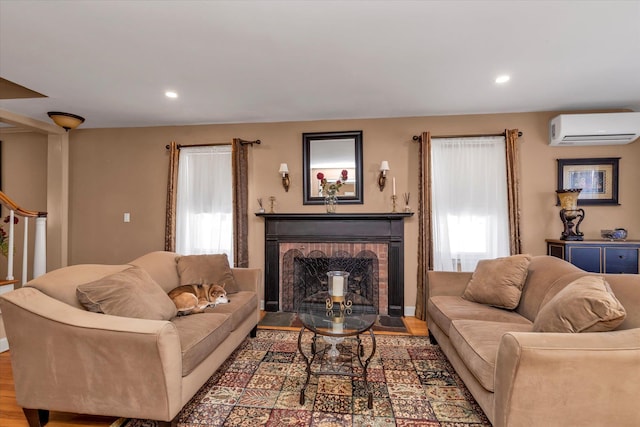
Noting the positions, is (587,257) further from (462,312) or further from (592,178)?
(462,312)

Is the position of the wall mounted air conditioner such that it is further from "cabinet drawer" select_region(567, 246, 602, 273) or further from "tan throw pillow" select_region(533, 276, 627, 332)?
"tan throw pillow" select_region(533, 276, 627, 332)

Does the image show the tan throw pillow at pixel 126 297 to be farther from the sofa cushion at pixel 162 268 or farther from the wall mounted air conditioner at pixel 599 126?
the wall mounted air conditioner at pixel 599 126

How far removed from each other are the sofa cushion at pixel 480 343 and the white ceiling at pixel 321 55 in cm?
197

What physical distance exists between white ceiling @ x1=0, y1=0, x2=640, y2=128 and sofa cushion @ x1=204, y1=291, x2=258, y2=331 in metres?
2.00

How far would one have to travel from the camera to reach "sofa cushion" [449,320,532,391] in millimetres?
1543

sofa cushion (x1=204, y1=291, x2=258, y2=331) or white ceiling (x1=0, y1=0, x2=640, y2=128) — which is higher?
white ceiling (x1=0, y1=0, x2=640, y2=128)

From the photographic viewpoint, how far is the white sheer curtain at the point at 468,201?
3525 millimetres

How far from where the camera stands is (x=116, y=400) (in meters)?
1.53

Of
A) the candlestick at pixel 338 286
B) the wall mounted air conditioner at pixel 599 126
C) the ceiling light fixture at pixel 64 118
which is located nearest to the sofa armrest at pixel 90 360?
the candlestick at pixel 338 286

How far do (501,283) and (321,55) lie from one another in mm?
2340

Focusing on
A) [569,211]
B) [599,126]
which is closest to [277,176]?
[569,211]

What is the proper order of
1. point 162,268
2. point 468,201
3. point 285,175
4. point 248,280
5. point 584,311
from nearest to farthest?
1. point 584,311
2. point 162,268
3. point 248,280
4. point 468,201
5. point 285,175

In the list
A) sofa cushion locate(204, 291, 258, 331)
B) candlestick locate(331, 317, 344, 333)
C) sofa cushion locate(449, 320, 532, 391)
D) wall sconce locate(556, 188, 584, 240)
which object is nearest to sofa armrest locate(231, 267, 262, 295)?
sofa cushion locate(204, 291, 258, 331)

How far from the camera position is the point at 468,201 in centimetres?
358
